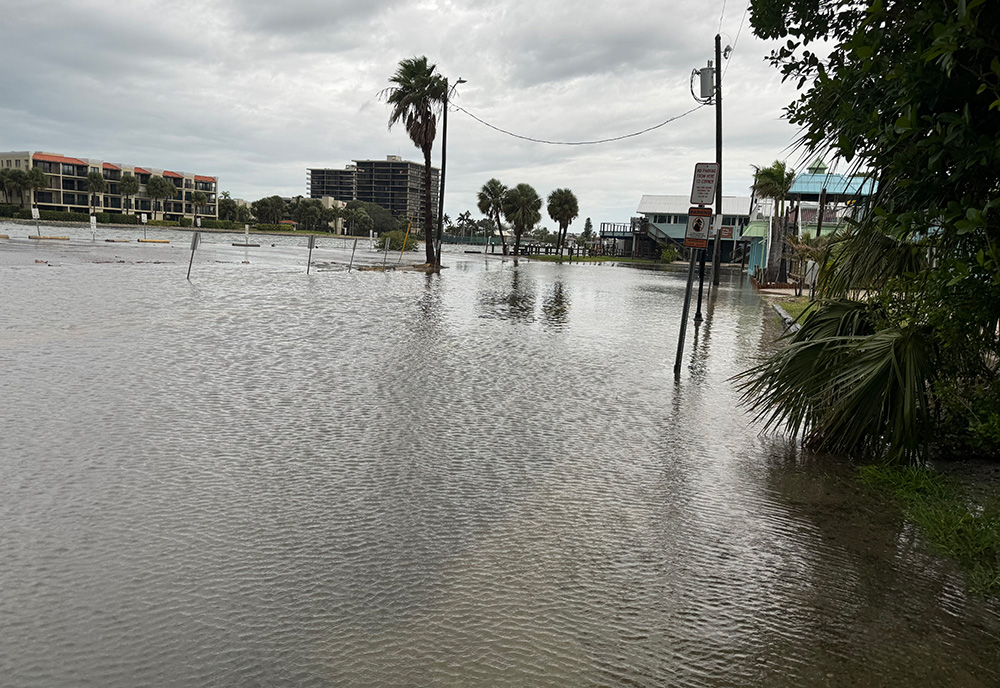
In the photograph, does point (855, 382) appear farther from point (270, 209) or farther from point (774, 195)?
point (270, 209)

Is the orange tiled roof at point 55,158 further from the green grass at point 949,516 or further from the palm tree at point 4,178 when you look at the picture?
the green grass at point 949,516

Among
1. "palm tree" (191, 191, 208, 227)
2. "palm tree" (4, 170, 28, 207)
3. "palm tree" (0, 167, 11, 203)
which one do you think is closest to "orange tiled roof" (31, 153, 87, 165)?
"palm tree" (0, 167, 11, 203)

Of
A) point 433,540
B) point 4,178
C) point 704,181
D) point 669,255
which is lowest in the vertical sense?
point 433,540

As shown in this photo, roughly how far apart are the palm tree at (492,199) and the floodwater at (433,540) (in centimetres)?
7885

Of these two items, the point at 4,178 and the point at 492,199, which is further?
the point at 4,178

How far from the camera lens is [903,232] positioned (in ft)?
12.9

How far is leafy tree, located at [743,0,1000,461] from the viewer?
354 centimetres

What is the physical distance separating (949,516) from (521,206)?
267ft

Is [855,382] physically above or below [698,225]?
below

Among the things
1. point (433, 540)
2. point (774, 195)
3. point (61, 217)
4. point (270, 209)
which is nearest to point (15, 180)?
point (61, 217)

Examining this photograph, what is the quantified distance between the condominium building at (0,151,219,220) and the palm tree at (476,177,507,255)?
77.4 metres

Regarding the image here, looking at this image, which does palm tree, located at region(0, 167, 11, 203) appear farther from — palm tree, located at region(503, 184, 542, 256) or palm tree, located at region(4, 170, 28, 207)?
palm tree, located at region(503, 184, 542, 256)

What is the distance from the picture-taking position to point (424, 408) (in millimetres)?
7820

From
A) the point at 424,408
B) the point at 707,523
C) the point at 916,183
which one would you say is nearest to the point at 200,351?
the point at 424,408
